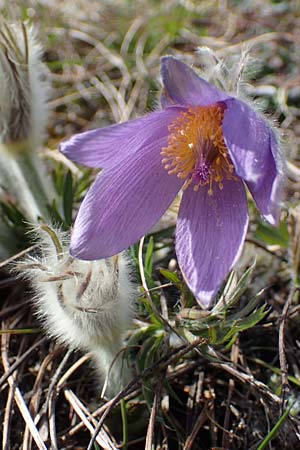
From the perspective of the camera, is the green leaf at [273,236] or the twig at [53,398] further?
the green leaf at [273,236]

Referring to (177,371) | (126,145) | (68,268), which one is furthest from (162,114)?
(177,371)

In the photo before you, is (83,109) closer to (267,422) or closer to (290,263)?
(290,263)

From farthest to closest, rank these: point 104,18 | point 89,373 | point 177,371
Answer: point 104,18, point 89,373, point 177,371

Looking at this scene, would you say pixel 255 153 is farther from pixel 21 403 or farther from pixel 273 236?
pixel 21 403

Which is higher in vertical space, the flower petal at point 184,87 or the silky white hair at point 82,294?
the flower petal at point 184,87

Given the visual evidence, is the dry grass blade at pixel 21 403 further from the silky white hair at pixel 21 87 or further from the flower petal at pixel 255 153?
the flower petal at pixel 255 153

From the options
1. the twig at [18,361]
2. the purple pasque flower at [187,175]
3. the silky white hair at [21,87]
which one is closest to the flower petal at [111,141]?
the purple pasque flower at [187,175]

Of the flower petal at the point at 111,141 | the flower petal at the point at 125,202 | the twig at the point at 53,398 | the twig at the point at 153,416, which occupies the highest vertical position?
Answer: the flower petal at the point at 111,141

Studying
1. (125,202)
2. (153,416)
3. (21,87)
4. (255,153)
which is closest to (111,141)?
(125,202)
